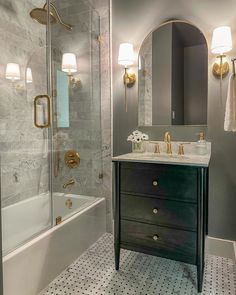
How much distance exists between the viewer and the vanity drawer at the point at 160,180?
152 cm

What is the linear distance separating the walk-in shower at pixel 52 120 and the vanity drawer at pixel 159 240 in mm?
539

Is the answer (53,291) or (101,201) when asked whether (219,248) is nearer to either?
(101,201)

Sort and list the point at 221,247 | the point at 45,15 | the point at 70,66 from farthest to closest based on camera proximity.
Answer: the point at 70,66
the point at 45,15
the point at 221,247

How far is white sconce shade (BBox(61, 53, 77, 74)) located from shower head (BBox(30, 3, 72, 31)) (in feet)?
0.92

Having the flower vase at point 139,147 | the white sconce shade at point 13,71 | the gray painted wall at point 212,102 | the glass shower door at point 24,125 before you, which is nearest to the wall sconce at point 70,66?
the glass shower door at point 24,125

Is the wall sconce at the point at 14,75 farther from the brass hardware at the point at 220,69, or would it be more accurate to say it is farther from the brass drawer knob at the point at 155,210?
the brass hardware at the point at 220,69

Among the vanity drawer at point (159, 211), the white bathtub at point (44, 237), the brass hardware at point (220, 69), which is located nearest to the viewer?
the white bathtub at point (44, 237)

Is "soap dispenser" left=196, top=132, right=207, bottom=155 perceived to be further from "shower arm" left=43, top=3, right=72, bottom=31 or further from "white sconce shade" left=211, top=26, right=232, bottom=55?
"shower arm" left=43, top=3, right=72, bottom=31

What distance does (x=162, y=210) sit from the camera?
63.4 inches

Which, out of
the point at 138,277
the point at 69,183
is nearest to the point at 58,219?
the point at 69,183

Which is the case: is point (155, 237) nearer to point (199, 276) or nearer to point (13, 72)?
point (199, 276)

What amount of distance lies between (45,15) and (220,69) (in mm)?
1732

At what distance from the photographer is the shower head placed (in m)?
2.16

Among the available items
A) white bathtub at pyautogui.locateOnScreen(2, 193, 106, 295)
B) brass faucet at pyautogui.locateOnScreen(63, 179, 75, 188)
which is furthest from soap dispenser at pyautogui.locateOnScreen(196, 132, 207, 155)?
brass faucet at pyautogui.locateOnScreen(63, 179, 75, 188)
